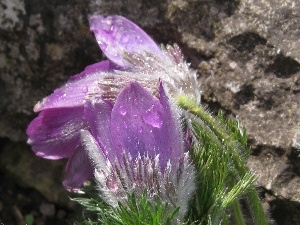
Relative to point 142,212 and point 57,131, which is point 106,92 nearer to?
point 57,131

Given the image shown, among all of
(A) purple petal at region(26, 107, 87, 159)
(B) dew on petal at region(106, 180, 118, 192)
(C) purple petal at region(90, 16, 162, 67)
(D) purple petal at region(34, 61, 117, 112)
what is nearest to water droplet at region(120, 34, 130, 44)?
(C) purple petal at region(90, 16, 162, 67)

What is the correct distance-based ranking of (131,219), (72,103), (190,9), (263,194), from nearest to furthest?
(131,219), (72,103), (263,194), (190,9)

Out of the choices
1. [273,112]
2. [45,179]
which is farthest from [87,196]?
[273,112]

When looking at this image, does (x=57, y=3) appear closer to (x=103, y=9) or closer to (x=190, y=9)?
(x=103, y=9)

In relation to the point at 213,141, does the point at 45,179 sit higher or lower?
lower

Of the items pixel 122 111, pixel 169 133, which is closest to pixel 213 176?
pixel 169 133

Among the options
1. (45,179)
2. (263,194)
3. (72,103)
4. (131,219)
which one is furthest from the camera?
(45,179)

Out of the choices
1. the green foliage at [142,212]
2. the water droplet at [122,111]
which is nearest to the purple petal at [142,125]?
the water droplet at [122,111]
